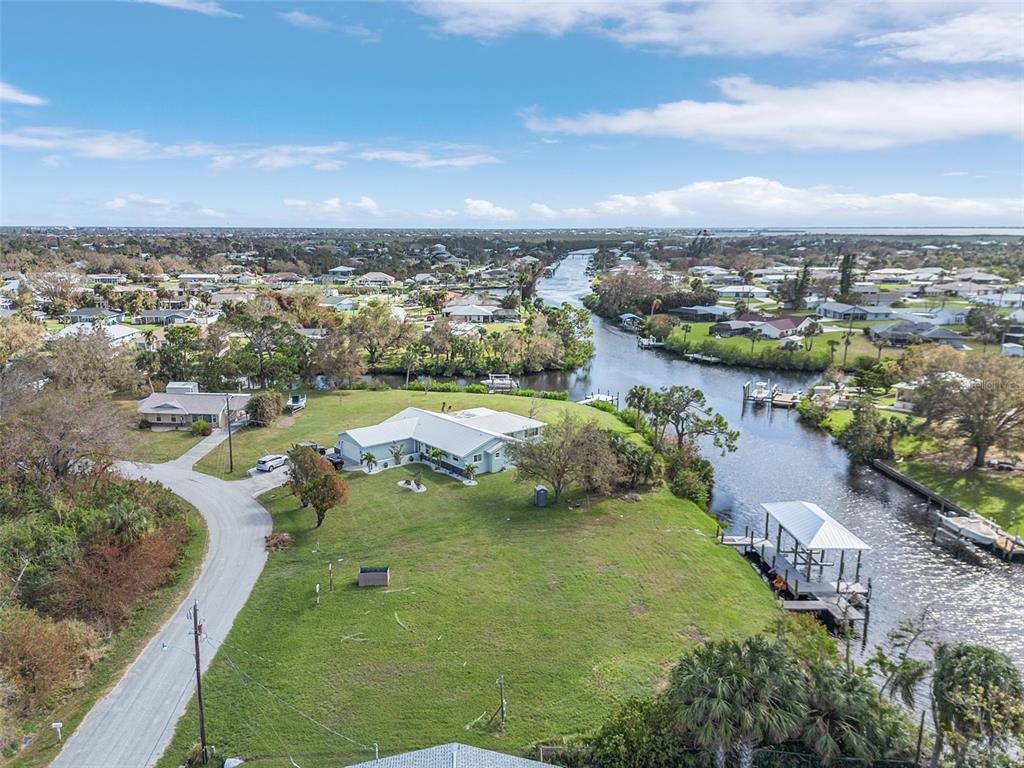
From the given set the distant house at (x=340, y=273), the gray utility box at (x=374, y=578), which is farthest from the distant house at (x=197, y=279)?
the gray utility box at (x=374, y=578)

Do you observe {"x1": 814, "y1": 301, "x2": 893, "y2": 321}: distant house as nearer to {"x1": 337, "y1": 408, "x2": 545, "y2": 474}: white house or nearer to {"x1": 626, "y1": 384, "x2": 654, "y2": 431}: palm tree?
{"x1": 626, "y1": 384, "x2": 654, "y2": 431}: palm tree

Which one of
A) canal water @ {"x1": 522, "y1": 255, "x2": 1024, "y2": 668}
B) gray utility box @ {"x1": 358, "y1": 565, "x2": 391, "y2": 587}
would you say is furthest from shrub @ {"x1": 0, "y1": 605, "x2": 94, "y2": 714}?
canal water @ {"x1": 522, "y1": 255, "x2": 1024, "y2": 668}

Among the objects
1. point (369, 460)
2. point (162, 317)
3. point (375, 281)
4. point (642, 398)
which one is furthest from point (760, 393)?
point (375, 281)

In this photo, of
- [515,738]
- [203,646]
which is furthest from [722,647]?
[203,646]

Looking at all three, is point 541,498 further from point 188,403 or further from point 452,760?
point 188,403

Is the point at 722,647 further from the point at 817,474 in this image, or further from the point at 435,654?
the point at 817,474

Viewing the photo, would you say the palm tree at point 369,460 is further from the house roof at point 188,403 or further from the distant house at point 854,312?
the distant house at point 854,312
